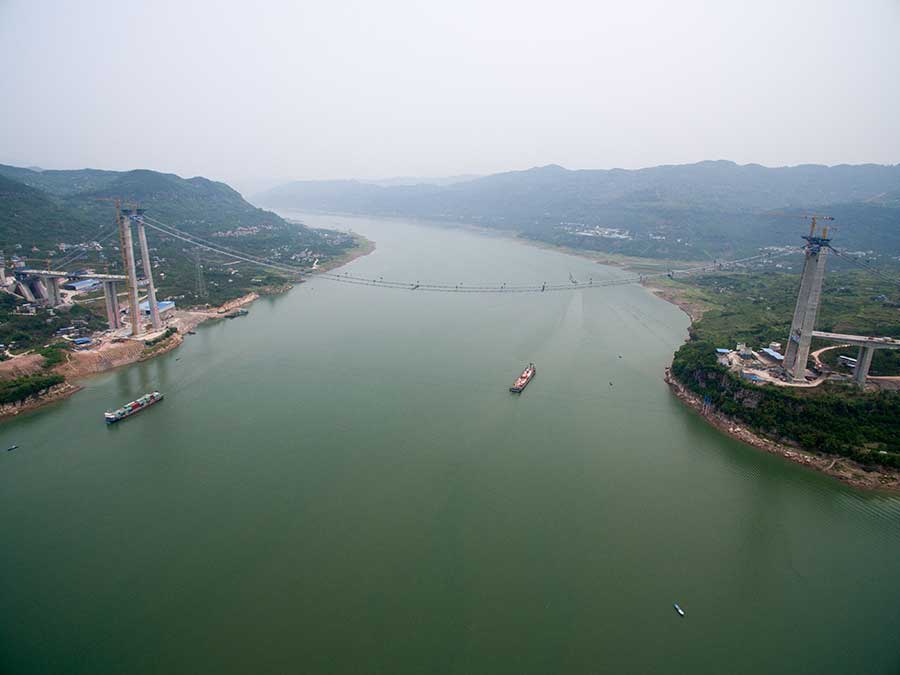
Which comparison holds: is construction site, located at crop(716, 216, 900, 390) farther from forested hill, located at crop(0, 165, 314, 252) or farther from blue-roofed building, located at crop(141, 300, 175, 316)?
forested hill, located at crop(0, 165, 314, 252)

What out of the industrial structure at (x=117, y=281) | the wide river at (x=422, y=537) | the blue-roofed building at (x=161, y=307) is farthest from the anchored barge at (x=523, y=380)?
the blue-roofed building at (x=161, y=307)

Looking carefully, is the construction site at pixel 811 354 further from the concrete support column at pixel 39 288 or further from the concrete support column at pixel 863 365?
the concrete support column at pixel 39 288

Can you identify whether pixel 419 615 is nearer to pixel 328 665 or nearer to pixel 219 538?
pixel 328 665

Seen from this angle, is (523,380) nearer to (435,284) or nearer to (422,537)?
(422,537)

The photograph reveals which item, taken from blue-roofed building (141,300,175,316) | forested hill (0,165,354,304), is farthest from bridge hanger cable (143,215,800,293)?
blue-roofed building (141,300,175,316)

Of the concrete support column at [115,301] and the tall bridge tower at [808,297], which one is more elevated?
the tall bridge tower at [808,297]
